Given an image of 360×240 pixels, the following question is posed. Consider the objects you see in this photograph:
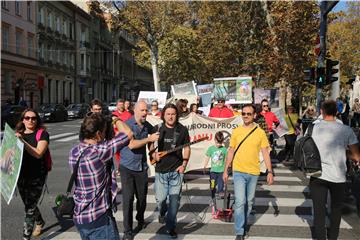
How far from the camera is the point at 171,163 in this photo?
584 cm

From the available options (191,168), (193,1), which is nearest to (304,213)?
(191,168)

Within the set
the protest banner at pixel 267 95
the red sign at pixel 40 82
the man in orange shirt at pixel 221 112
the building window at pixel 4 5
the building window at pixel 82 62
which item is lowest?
the man in orange shirt at pixel 221 112

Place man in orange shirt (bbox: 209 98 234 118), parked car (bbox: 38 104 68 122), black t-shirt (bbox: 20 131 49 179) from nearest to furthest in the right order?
black t-shirt (bbox: 20 131 49 179)
man in orange shirt (bbox: 209 98 234 118)
parked car (bbox: 38 104 68 122)

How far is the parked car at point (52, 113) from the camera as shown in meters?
33.9

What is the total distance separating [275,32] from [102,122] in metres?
20.2

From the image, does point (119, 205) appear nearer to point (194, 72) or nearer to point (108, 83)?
point (194, 72)

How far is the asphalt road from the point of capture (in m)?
6.08

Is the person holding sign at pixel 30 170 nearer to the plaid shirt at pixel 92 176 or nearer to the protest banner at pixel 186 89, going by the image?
the plaid shirt at pixel 92 176

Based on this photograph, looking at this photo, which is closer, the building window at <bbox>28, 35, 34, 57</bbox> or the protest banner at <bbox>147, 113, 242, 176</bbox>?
the protest banner at <bbox>147, 113, 242, 176</bbox>

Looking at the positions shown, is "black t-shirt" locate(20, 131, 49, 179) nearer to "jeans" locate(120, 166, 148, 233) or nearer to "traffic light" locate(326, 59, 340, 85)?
"jeans" locate(120, 166, 148, 233)

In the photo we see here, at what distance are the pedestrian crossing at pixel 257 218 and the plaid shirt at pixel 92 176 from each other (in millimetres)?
2308

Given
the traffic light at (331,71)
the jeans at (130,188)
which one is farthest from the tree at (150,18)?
the jeans at (130,188)

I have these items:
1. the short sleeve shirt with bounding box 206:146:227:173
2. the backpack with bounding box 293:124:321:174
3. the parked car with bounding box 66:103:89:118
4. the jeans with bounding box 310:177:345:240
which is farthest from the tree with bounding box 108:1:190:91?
the jeans with bounding box 310:177:345:240

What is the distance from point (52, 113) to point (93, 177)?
1259 inches
